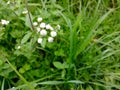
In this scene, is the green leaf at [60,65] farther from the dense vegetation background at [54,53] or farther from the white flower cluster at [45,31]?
the white flower cluster at [45,31]

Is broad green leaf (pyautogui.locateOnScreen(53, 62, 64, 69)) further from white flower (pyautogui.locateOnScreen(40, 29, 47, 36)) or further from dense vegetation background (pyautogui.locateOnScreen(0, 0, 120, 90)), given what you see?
white flower (pyautogui.locateOnScreen(40, 29, 47, 36))

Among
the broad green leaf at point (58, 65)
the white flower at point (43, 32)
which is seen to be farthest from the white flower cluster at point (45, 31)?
the broad green leaf at point (58, 65)

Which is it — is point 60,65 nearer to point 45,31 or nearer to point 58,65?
point 58,65

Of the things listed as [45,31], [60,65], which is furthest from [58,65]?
[45,31]

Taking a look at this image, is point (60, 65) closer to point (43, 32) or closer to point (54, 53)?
point (54, 53)

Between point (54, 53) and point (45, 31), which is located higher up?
point (45, 31)

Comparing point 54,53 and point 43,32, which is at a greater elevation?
point 43,32

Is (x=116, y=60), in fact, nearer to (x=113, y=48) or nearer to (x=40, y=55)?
(x=113, y=48)

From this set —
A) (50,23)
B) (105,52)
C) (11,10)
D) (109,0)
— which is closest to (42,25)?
(50,23)
